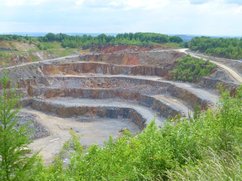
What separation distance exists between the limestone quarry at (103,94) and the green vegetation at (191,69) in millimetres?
1825

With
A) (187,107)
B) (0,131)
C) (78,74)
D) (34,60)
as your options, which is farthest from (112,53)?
(0,131)

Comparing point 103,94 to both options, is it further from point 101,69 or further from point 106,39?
point 106,39

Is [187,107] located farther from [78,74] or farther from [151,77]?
[78,74]

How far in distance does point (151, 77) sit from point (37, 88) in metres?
21.6

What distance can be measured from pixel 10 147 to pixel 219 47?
233ft

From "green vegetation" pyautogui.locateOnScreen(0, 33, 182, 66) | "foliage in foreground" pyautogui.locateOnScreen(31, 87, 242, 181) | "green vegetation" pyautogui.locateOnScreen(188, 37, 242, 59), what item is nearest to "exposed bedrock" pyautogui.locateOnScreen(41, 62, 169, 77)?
"green vegetation" pyautogui.locateOnScreen(0, 33, 182, 66)

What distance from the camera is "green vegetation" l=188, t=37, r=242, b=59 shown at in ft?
253

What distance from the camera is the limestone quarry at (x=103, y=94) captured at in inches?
2229

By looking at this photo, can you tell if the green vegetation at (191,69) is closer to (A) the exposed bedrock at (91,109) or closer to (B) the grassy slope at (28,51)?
(A) the exposed bedrock at (91,109)

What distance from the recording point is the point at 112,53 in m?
88.9

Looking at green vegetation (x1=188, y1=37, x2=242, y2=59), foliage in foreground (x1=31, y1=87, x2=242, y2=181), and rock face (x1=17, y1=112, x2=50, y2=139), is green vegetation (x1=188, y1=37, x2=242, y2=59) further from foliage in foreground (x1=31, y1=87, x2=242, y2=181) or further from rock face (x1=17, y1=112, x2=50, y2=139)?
foliage in foreground (x1=31, y1=87, x2=242, y2=181)

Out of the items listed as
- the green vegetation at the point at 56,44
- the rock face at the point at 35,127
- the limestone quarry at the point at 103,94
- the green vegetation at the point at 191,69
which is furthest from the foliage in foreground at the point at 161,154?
the green vegetation at the point at 56,44

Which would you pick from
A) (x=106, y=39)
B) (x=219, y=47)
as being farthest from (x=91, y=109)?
(x=106, y=39)

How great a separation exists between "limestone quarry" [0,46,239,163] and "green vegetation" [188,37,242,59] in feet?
23.5
